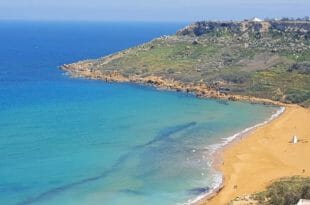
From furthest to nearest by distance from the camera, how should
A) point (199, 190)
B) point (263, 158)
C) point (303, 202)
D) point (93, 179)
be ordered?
point (263, 158) → point (93, 179) → point (199, 190) → point (303, 202)

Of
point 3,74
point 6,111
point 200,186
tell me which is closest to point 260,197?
point 200,186

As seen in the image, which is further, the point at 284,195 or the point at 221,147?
the point at 221,147

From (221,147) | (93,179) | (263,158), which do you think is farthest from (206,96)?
(93,179)

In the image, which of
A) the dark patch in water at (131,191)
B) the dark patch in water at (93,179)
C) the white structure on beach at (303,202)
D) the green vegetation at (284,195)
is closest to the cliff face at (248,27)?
the dark patch in water at (93,179)

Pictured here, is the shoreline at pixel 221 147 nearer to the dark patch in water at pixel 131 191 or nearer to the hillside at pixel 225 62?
the dark patch in water at pixel 131 191

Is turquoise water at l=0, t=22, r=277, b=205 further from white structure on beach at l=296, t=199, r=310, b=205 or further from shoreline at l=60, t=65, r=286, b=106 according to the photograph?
white structure on beach at l=296, t=199, r=310, b=205

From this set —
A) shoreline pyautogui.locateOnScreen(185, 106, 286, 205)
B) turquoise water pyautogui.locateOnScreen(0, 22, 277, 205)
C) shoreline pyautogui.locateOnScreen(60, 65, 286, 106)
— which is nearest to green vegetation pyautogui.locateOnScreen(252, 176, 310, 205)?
shoreline pyautogui.locateOnScreen(185, 106, 286, 205)

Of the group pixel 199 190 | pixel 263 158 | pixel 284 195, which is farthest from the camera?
pixel 263 158

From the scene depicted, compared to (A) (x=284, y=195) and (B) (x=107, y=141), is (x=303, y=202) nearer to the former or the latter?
(A) (x=284, y=195)
